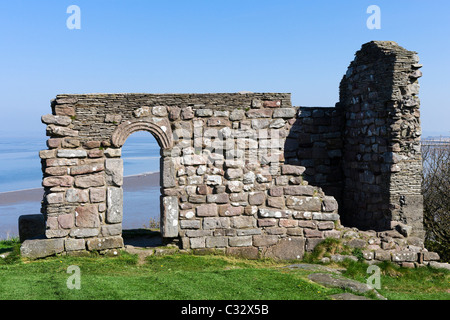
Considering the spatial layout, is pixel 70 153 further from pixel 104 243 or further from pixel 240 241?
pixel 240 241

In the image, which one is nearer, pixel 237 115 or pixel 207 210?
pixel 207 210

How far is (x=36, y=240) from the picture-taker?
33.1ft

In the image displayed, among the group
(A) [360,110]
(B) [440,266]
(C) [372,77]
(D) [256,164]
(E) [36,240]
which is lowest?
(B) [440,266]

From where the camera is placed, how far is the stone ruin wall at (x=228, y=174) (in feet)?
33.5

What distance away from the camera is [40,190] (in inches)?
1252

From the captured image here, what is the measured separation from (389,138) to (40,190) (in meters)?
27.0

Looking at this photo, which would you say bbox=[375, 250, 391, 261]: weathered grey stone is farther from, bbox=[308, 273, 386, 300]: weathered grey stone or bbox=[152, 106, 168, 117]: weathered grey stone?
bbox=[152, 106, 168, 117]: weathered grey stone

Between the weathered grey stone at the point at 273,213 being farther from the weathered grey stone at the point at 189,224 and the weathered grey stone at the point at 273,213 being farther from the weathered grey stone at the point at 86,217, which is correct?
the weathered grey stone at the point at 86,217

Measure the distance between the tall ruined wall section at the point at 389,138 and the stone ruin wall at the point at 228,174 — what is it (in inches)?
1.0

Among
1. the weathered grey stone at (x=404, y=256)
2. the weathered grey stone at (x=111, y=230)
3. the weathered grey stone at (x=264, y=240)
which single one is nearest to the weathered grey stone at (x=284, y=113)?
the weathered grey stone at (x=264, y=240)

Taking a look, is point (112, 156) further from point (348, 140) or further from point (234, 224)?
point (348, 140)

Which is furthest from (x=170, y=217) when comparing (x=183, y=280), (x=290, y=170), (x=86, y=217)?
(x=290, y=170)

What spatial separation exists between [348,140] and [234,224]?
3938mm
